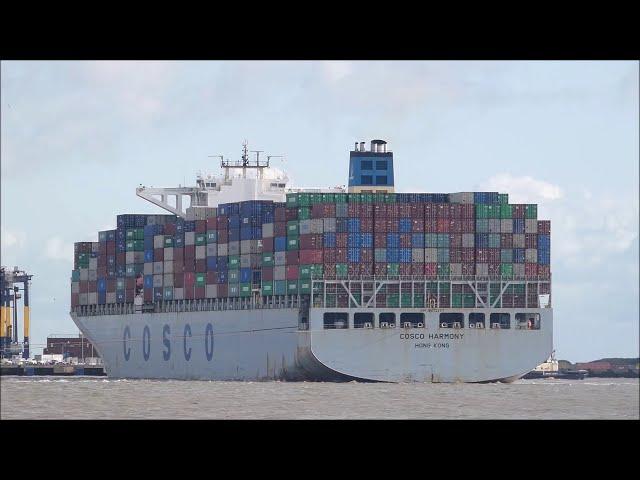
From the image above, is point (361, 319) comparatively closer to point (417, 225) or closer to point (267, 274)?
point (417, 225)

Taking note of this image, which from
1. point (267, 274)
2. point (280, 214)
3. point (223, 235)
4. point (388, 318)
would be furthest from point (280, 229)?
point (388, 318)

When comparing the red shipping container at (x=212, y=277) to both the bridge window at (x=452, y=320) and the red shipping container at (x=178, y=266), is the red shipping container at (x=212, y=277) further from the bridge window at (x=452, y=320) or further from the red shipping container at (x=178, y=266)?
the bridge window at (x=452, y=320)

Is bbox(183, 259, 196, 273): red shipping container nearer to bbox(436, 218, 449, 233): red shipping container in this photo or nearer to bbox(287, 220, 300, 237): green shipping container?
bbox(287, 220, 300, 237): green shipping container

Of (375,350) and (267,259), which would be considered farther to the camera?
(267,259)

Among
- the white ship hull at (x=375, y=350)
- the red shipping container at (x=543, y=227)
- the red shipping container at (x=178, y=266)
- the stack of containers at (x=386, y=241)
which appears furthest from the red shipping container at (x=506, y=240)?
the red shipping container at (x=178, y=266)
